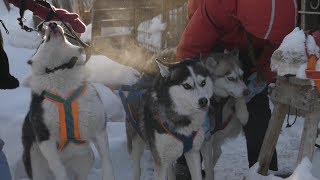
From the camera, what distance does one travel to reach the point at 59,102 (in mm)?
3033

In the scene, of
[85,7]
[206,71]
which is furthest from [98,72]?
[85,7]

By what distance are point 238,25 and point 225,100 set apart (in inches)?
24.5

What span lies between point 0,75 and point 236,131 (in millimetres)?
1944

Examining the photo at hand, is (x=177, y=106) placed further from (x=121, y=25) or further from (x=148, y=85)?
(x=121, y=25)

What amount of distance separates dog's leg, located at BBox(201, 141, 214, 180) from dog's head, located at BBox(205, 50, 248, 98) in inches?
18.1

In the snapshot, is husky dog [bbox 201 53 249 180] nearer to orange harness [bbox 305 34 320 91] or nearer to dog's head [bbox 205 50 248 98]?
dog's head [bbox 205 50 248 98]

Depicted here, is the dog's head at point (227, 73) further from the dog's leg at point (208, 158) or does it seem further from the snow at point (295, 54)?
the snow at point (295, 54)

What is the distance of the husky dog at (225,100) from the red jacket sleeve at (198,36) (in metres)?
0.11

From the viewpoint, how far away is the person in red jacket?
2.93m

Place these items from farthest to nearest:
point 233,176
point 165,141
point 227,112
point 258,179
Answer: point 233,176 → point 227,112 → point 165,141 → point 258,179

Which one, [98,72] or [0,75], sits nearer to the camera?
[0,75]

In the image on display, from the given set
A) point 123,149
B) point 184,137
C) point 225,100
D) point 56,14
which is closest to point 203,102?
point 184,137

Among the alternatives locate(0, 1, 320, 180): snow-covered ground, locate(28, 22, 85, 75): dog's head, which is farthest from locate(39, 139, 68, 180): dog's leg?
locate(0, 1, 320, 180): snow-covered ground

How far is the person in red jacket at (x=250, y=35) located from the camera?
293 centimetres
